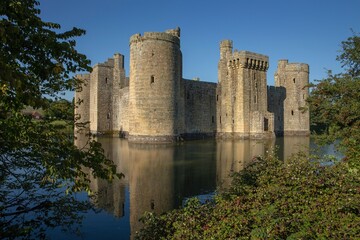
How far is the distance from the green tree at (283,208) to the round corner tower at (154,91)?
714 inches

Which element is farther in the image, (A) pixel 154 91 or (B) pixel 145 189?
(A) pixel 154 91

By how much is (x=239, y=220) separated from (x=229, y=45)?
1324 inches

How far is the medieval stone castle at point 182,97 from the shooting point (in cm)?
2722

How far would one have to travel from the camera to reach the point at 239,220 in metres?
5.17

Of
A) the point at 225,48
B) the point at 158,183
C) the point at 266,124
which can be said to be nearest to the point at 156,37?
the point at 225,48

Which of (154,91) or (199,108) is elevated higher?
(154,91)

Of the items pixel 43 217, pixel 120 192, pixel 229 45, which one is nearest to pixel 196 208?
pixel 43 217

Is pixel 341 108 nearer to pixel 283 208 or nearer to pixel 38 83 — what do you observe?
pixel 283 208

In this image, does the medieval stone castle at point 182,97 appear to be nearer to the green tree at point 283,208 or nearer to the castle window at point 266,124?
the castle window at point 266,124

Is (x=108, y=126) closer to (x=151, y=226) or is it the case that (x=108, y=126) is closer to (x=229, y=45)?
(x=229, y=45)

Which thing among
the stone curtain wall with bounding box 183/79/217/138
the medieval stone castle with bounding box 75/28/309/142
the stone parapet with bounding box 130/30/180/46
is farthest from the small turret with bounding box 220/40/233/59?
the stone parapet with bounding box 130/30/180/46

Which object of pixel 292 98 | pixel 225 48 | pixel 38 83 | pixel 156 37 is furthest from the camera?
pixel 292 98

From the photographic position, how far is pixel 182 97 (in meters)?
31.9

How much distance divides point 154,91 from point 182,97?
535cm
